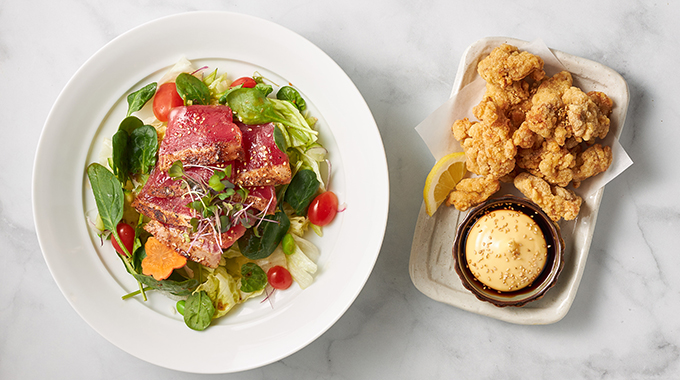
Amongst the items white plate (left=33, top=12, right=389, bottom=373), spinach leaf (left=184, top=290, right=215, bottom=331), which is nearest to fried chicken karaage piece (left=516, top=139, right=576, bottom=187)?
white plate (left=33, top=12, right=389, bottom=373)

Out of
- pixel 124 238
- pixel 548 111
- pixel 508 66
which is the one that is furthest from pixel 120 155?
pixel 548 111

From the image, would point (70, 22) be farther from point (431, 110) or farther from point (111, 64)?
point (431, 110)

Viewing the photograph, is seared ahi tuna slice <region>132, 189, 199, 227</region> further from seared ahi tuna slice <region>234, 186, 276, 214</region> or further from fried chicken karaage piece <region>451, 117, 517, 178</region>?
fried chicken karaage piece <region>451, 117, 517, 178</region>

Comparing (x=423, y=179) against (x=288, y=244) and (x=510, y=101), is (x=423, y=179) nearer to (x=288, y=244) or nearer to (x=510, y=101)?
(x=510, y=101)

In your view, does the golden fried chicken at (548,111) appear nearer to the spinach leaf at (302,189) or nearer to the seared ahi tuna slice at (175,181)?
the spinach leaf at (302,189)

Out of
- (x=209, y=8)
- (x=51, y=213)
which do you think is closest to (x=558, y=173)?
(x=209, y=8)
